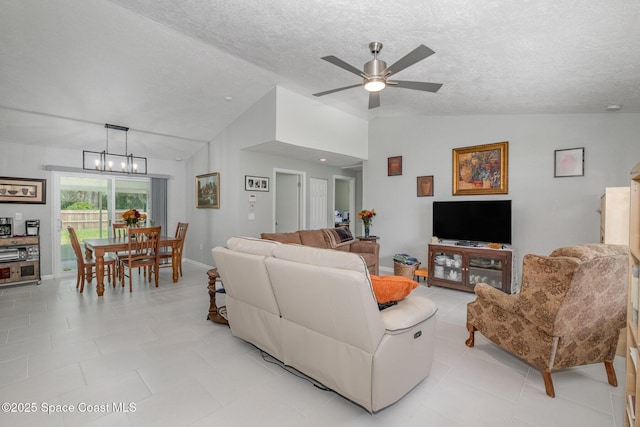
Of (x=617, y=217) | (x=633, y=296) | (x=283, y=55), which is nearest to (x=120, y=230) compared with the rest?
(x=283, y=55)

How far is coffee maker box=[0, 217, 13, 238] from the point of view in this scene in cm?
461

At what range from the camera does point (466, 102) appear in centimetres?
412

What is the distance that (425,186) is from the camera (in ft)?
17.2

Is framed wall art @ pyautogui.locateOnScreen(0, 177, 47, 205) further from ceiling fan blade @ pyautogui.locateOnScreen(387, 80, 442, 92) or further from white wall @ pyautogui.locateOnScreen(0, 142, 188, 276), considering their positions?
ceiling fan blade @ pyautogui.locateOnScreen(387, 80, 442, 92)

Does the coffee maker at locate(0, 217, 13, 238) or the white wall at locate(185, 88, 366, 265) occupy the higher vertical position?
the white wall at locate(185, 88, 366, 265)

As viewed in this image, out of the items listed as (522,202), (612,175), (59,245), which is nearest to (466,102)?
(522,202)

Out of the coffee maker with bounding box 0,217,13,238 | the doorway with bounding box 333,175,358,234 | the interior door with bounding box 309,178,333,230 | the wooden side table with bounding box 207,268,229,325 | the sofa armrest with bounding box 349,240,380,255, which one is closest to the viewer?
the wooden side table with bounding box 207,268,229,325

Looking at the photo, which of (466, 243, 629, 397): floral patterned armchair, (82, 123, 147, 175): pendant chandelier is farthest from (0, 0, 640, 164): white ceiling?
(466, 243, 629, 397): floral patterned armchair

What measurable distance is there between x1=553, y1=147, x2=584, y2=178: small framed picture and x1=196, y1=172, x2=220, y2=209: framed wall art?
555 cm

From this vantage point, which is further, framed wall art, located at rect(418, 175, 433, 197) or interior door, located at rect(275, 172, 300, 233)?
interior door, located at rect(275, 172, 300, 233)

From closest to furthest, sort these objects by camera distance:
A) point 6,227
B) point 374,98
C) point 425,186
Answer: point 374,98, point 6,227, point 425,186

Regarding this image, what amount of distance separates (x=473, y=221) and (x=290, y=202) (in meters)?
3.69

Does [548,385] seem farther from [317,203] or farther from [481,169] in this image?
[317,203]

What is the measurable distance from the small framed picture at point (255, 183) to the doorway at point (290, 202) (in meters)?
0.56
